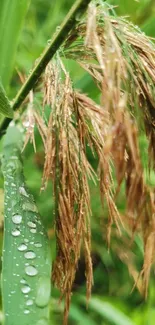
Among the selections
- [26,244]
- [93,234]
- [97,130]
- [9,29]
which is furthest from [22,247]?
[93,234]

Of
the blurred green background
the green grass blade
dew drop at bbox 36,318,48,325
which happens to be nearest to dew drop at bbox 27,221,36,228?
the green grass blade

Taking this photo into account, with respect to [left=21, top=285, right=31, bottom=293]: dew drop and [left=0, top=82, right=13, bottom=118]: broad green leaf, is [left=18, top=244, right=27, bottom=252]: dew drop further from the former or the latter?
[left=0, top=82, right=13, bottom=118]: broad green leaf

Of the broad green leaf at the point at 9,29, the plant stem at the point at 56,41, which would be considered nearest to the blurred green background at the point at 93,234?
the broad green leaf at the point at 9,29

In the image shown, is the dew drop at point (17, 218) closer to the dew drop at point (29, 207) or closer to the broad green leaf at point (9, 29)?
the dew drop at point (29, 207)

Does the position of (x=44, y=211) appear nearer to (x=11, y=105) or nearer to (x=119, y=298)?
(x=119, y=298)

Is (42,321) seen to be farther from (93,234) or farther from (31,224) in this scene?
(93,234)
